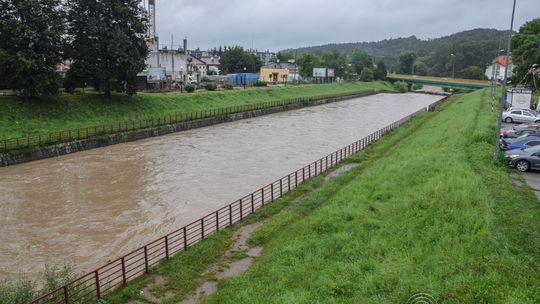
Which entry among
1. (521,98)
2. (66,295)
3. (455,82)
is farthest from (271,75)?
(66,295)

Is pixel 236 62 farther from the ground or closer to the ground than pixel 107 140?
farther from the ground

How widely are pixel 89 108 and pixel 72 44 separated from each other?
19.6ft

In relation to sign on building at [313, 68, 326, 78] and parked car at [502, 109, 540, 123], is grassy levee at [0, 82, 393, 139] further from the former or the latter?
sign on building at [313, 68, 326, 78]

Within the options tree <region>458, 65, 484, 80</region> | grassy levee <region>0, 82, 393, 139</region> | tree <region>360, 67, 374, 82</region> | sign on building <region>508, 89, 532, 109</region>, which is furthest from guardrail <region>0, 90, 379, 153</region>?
tree <region>458, 65, 484, 80</region>

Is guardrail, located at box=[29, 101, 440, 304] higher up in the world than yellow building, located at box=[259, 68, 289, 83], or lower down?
lower down

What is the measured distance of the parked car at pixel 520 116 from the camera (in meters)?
36.2

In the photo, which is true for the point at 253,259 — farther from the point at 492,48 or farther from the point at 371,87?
the point at 492,48

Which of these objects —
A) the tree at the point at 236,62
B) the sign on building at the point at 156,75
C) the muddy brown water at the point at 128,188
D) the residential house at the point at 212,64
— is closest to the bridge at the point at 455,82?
the tree at the point at 236,62

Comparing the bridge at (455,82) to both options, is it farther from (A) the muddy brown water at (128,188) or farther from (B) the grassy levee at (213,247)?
(B) the grassy levee at (213,247)

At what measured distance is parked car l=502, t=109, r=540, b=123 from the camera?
36188 mm

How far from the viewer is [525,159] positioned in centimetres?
1959

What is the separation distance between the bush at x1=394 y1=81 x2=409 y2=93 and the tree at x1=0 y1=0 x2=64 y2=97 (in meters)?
103

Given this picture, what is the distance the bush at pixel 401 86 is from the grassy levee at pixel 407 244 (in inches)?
4295

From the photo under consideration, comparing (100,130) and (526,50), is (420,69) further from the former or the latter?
(100,130)
